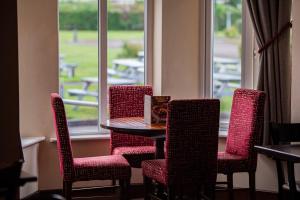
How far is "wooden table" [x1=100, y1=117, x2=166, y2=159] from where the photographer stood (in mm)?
4188

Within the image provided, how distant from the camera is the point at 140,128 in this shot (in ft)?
13.9

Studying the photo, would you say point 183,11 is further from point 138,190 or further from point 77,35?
point 138,190

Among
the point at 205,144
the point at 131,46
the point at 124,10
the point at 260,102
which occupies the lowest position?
the point at 205,144

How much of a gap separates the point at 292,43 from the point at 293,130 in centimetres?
88

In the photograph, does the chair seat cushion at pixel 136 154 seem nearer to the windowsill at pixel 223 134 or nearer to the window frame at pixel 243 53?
the windowsill at pixel 223 134

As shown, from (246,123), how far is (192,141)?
794mm

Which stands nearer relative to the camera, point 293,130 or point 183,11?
point 293,130

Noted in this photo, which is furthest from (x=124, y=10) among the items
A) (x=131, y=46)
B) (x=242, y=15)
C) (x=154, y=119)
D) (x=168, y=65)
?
(x=154, y=119)

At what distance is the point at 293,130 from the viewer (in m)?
4.34

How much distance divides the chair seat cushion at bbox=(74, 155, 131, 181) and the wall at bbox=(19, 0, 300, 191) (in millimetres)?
900

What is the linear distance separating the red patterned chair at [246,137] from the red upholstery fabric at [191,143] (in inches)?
18.6

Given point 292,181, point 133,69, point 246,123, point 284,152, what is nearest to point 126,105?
point 133,69

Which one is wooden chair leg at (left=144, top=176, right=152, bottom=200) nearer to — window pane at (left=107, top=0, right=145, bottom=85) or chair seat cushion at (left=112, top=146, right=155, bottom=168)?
chair seat cushion at (left=112, top=146, right=155, bottom=168)

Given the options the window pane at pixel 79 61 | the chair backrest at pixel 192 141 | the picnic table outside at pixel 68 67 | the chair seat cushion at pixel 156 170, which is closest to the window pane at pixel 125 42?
the window pane at pixel 79 61
